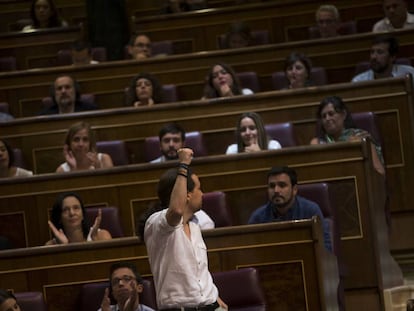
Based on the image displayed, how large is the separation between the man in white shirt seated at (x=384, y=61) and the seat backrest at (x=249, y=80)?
2.15 ft

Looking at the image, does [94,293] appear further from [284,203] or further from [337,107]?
[337,107]

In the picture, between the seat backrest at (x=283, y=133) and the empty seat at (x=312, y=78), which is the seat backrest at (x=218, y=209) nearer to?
the seat backrest at (x=283, y=133)

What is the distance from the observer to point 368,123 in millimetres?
5957

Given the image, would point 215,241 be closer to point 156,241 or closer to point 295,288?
point 295,288

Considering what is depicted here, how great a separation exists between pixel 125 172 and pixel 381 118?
139cm

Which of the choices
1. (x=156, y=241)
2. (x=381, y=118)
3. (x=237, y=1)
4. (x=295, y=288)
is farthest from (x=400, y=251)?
(x=237, y=1)

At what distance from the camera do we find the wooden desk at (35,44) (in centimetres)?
821

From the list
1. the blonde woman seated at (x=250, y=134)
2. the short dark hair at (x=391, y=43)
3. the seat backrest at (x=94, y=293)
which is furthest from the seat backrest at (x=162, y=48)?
the seat backrest at (x=94, y=293)

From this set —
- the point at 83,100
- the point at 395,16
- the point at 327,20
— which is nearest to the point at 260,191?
the point at 83,100

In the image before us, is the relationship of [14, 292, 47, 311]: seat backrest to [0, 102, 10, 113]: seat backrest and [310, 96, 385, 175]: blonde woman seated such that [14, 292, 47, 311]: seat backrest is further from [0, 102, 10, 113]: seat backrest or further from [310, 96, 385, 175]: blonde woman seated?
[0, 102, 10, 113]: seat backrest

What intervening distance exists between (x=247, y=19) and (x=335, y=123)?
2.41 m

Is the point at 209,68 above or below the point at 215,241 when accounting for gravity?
above

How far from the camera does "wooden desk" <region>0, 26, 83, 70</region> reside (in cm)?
821

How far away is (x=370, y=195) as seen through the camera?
5289mm
